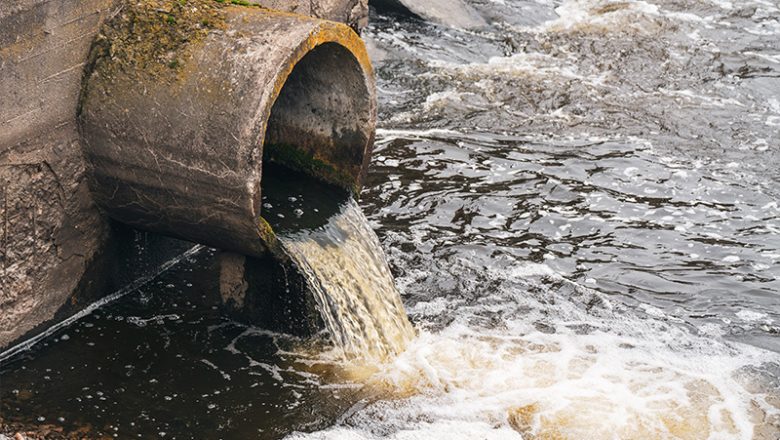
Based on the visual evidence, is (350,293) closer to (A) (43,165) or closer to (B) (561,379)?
(B) (561,379)

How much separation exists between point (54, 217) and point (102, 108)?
2.35 ft

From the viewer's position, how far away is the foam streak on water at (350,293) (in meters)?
6.25

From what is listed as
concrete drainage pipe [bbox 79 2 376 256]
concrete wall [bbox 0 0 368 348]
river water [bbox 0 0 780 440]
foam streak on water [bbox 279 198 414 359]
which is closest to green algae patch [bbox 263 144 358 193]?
foam streak on water [bbox 279 198 414 359]

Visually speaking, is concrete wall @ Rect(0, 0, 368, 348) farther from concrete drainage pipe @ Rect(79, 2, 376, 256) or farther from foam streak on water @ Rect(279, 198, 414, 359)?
foam streak on water @ Rect(279, 198, 414, 359)

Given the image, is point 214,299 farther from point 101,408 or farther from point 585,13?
point 585,13

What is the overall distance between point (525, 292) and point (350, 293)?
139cm

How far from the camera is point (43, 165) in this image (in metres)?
5.93

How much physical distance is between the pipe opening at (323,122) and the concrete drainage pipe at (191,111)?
455 millimetres

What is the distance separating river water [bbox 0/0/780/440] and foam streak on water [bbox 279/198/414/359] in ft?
0.49

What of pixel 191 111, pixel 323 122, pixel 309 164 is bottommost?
pixel 309 164

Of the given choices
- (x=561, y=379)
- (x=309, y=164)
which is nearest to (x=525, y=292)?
(x=561, y=379)

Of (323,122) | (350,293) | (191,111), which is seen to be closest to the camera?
(191,111)

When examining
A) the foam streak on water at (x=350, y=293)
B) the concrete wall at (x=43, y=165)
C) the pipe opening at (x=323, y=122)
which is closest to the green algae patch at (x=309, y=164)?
the pipe opening at (x=323, y=122)

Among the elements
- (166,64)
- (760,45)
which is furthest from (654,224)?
(760,45)
